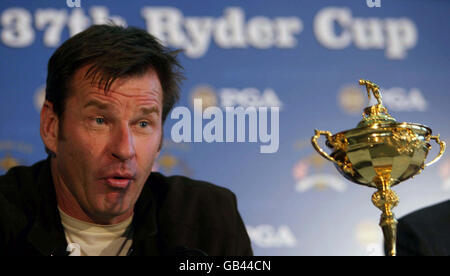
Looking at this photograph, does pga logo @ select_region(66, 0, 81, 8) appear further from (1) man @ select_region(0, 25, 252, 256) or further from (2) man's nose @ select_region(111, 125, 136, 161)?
(2) man's nose @ select_region(111, 125, 136, 161)

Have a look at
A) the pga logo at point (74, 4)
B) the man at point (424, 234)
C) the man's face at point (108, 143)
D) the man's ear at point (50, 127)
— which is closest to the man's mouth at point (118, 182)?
the man's face at point (108, 143)

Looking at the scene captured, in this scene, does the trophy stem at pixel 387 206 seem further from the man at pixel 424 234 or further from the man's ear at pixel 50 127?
the man's ear at pixel 50 127

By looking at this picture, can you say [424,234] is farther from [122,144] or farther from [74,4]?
[74,4]

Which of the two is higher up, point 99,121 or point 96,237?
point 99,121

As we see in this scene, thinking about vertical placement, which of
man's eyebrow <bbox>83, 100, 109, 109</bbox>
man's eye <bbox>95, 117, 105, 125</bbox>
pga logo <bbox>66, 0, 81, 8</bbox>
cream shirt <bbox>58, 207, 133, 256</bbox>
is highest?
pga logo <bbox>66, 0, 81, 8</bbox>

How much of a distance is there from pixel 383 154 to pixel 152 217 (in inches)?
34.4

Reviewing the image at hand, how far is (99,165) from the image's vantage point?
5.85 ft

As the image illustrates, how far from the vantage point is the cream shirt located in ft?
5.91

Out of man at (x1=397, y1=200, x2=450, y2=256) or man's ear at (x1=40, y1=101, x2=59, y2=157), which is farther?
man's ear at (x1=40, y1=101, x2=59, y2=157)

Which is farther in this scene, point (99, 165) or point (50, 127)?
point (50, 127)

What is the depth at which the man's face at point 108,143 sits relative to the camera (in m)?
1.77

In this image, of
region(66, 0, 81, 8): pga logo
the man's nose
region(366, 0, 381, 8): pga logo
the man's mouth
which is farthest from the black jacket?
region(366, 0, 381, 8): pga logo

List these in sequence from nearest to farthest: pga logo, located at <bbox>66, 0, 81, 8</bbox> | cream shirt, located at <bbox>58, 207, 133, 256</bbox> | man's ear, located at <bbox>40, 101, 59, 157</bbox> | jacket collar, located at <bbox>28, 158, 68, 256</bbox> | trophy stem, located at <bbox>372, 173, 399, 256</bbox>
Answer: trophy stem, located at <bbox>372, 173, 399, 256</bbox>, jacket collar, located at <bbox>28, 158, 68, 256</bbox>, cream shirt, located at <bbox>58, 207, 133, 256</bbox>, man's ear, located at <bbox>40, 101, 59, 157</bbox>, pga logo, located at <bbox>66, 0, 81, 8</bbox>

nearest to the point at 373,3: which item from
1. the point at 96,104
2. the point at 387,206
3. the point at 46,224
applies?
the point at 387,206
